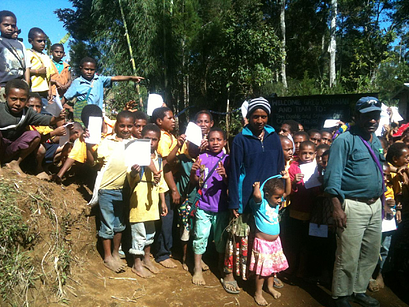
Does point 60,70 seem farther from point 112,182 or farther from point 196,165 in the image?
point 196,165

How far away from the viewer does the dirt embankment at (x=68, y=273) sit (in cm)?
313

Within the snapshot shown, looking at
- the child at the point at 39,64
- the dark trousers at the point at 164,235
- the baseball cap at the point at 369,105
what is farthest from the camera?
the child at the point at 39,64

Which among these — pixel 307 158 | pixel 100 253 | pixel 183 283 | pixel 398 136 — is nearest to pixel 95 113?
pixel 100 253

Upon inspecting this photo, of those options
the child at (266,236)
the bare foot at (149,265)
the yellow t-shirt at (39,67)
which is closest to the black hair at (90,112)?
the yellow t-shirt at (39,67)

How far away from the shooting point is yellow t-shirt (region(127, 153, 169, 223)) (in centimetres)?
398

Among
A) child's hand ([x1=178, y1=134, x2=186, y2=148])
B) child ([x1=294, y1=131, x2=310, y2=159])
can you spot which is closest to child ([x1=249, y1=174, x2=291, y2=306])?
child's hand ([x1=178, y1=134, x2=186, y2=148])

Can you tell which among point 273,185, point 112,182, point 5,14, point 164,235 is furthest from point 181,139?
point 5,14

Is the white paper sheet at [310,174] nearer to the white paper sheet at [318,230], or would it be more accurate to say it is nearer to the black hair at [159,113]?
the white paper sheet at [318,230]

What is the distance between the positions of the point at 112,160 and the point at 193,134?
3.39 feet

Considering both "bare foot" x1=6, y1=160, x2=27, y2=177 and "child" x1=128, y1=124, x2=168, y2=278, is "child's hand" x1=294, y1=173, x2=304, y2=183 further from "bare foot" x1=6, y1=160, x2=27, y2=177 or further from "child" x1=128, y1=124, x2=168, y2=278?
"bare foot" x1=6, y1=160, x2=27, y2=177

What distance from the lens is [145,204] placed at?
Result: 4012mm

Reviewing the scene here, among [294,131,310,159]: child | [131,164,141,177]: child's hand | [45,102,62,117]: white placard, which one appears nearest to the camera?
[131,164,141,177]: child's hand

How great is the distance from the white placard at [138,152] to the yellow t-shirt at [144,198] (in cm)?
50

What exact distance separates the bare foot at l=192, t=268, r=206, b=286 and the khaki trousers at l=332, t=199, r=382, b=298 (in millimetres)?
1507
